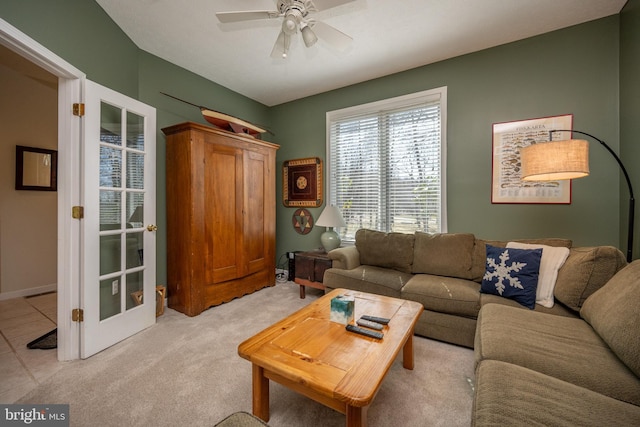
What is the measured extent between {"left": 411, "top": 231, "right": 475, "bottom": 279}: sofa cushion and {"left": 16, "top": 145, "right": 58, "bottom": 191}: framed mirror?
481cm

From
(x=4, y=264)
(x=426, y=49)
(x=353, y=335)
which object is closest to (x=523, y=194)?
(x=426, y=49)

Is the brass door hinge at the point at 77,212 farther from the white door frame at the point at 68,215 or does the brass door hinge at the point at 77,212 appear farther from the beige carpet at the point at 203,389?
the beige carpet at the point at 203,389

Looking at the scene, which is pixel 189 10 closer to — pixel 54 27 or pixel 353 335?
pixel 54 27

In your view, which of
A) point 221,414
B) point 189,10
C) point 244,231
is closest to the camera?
point 221,414

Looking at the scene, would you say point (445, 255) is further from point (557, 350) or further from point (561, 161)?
point (557, 350)

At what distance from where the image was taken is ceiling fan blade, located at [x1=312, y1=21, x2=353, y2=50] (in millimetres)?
1940

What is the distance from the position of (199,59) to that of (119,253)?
2287mm

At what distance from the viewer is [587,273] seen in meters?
1.74

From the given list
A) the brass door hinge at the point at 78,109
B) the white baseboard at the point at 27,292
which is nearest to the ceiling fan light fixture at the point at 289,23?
the brass door hinge at the point at 78,109

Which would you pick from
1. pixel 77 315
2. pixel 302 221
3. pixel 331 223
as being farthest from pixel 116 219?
pixel 302 221

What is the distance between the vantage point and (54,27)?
5.82 feet

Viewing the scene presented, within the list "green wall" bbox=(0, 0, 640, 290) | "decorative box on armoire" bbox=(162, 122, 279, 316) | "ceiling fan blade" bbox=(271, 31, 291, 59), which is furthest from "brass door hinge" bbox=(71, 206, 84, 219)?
"ceiling fan blade" bbox=(271, 31, 291, 59)

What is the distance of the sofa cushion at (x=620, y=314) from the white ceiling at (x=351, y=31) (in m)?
2.22

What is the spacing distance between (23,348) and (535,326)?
3703mm
